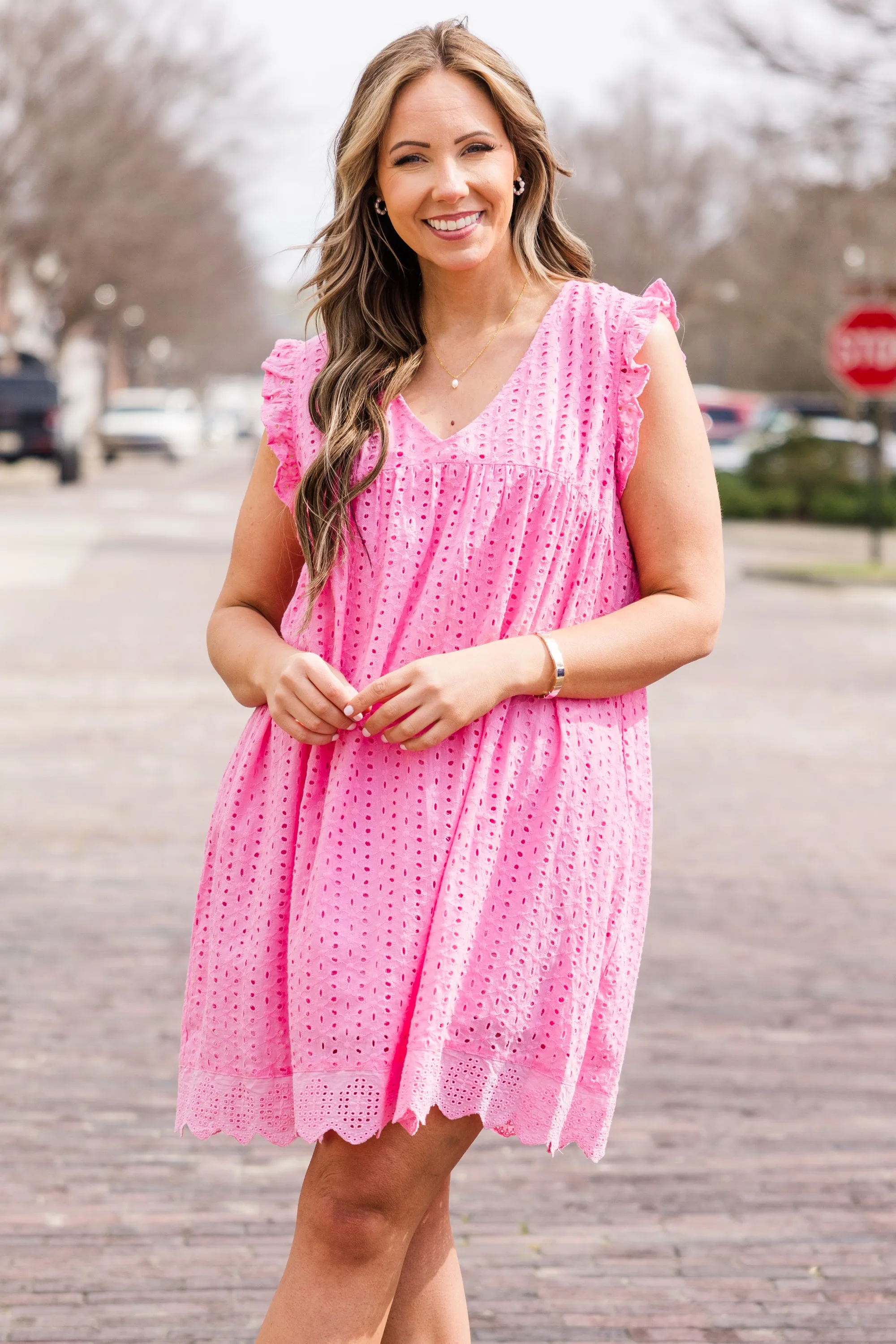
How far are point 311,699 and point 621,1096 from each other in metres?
2.70

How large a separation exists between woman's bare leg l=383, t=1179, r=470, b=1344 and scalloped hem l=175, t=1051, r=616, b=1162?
8.3 inches

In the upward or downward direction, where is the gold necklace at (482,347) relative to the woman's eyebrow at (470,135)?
downward

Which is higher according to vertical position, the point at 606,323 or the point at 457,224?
the point at 457,224

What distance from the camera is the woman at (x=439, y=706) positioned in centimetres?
216

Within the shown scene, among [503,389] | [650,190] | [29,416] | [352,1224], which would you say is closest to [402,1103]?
[352,1224]

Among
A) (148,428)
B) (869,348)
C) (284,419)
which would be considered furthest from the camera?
(148,428)

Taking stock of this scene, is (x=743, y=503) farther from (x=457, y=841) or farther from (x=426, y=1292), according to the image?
(x=457, y=841)

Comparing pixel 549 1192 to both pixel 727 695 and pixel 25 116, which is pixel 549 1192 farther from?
pixel 25 116

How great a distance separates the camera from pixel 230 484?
3850 cm

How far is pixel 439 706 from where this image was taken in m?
2.11

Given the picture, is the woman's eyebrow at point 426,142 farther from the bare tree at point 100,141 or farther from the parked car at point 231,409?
the parked car at point 231,409

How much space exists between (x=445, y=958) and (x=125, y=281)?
178 feet

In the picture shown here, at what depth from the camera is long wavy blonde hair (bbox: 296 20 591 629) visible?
2254 millimetres

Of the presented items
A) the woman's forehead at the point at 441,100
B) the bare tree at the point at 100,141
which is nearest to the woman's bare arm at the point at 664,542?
the woman's forehead at the point at 441,100
